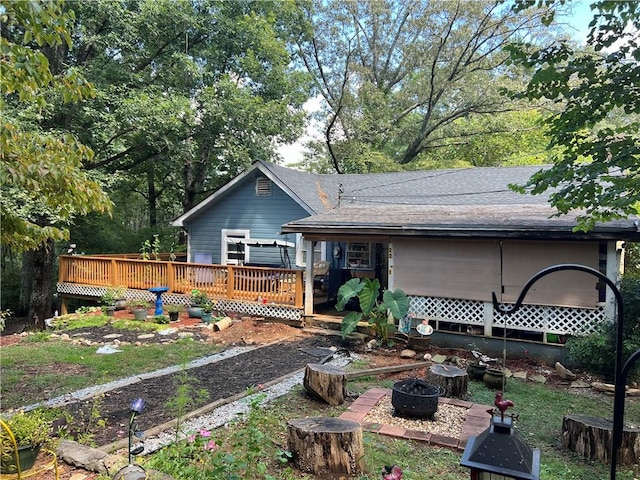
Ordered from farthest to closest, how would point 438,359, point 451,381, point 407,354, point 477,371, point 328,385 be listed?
point 407,354 → point 438,359 → point 477,371 → point 451,381 → point 328,385

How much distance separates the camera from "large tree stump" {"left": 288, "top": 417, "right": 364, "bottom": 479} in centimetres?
371

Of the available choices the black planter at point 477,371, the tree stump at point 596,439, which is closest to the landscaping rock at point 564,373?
the black planter at point 477,371

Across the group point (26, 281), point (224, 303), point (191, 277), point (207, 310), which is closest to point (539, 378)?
point (224, 303)

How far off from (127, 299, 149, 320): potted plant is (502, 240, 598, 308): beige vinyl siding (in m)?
8.64

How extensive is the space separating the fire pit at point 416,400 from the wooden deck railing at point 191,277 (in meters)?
5.66

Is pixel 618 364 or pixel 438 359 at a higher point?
pixel 618 364

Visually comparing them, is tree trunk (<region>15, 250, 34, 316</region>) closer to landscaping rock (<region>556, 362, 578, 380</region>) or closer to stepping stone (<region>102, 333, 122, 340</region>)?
stepping stone (<region>102, 333, 122, 340</region>)

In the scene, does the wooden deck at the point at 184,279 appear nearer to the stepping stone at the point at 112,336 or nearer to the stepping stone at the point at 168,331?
the stepping stone at the point at 168,331

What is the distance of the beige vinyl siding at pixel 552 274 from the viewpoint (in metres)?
8.09

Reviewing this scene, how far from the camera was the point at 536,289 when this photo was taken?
835 centimetres

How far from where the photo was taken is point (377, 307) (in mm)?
9164

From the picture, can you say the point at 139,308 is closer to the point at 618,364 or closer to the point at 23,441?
the point at 23,441

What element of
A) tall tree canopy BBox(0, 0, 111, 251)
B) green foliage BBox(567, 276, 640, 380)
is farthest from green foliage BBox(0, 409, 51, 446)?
green foliage BBox(567, 276, 640, 380)

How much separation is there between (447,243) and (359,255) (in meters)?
4.56
